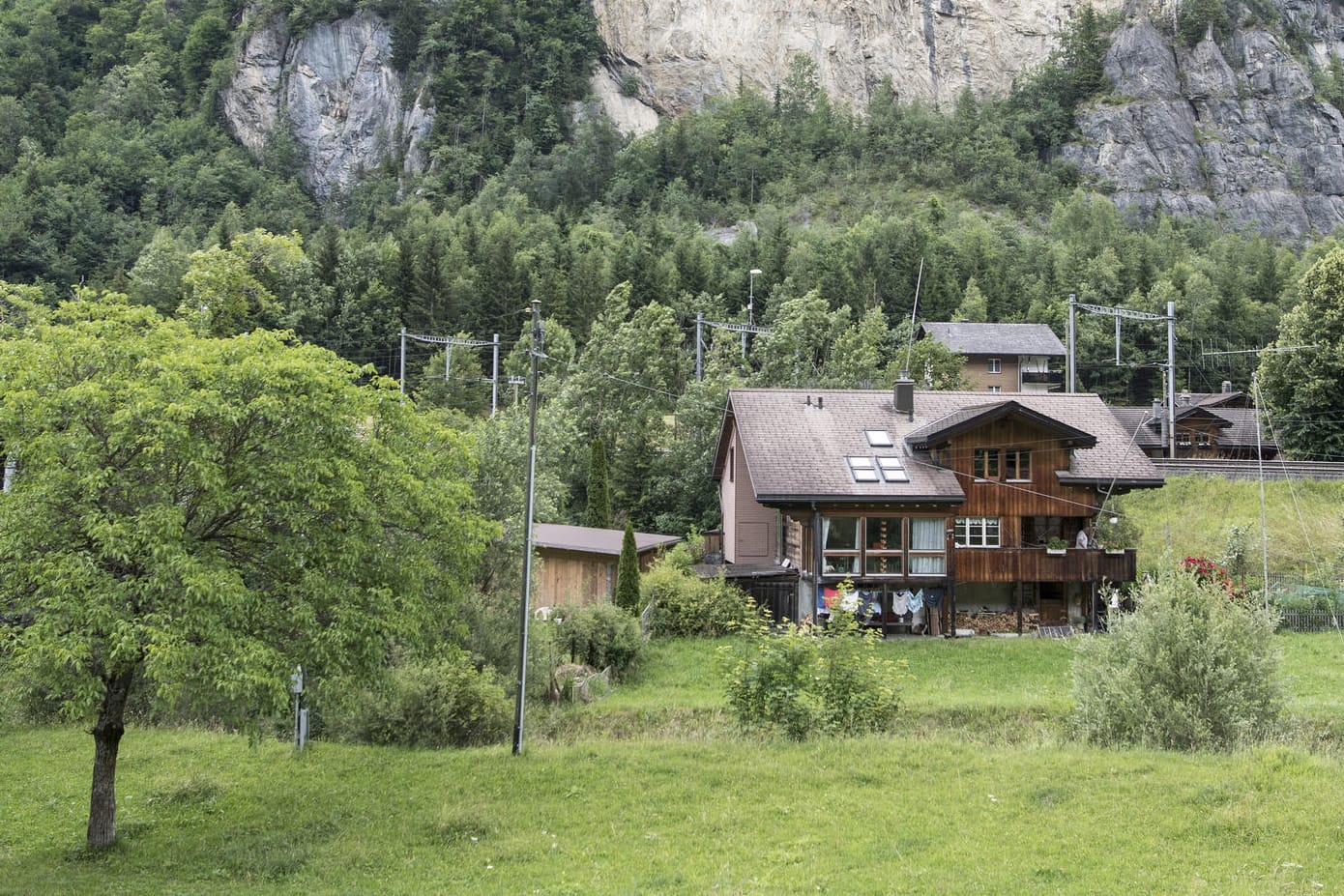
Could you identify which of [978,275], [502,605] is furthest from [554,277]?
[502,605]

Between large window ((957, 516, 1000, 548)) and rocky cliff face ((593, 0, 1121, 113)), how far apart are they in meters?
119

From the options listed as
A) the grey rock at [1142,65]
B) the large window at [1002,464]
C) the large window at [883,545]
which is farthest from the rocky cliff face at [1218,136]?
the large window at [883,545]

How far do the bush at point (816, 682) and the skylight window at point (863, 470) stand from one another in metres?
12.7

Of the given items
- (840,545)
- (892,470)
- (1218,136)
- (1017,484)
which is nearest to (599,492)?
(840,545)

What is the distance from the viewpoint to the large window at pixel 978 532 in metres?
32.3

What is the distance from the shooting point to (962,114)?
454ft

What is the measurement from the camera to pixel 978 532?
32.5 metres

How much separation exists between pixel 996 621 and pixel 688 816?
19435 mm

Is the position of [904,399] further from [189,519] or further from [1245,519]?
[189,519]

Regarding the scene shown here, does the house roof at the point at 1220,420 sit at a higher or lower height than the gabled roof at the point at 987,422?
higher

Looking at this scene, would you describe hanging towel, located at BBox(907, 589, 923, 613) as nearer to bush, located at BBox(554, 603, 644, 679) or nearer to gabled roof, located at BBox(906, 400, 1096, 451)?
gabled roof, located at BBox(906, 400, 1096, 451)

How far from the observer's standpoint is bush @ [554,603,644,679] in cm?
2566

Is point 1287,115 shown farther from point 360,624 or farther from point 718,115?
point 360,624

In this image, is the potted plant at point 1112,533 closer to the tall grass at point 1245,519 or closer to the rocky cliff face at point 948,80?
the tall grass at point 1245,519
